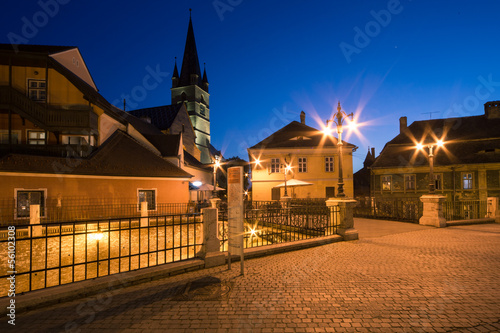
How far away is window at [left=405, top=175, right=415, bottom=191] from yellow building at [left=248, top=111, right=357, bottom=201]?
5783 mm

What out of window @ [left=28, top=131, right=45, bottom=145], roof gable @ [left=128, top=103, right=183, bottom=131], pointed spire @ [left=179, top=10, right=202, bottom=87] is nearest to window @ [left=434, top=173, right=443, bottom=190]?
window @ [left=28, top=131, right=45, bottom=145]

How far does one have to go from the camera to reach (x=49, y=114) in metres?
20.5

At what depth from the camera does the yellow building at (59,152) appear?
18.1m

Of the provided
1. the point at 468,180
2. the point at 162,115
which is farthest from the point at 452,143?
the point at 162,115

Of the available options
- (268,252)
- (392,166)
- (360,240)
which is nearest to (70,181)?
(268,252)

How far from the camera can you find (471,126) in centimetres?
3153

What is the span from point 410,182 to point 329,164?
28.9 ft

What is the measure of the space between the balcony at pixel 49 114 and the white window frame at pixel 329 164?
982 inches

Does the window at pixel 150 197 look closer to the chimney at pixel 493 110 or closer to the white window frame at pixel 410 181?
the white window frame at pixel 410 181

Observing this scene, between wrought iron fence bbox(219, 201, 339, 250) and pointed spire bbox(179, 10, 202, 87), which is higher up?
pointed spire bbox(179, 10, 202, 87)

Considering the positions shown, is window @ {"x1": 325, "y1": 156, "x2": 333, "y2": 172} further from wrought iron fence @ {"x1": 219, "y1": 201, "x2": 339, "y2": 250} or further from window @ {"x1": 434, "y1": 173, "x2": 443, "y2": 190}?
wrought iron fence @ {"x1": 219, "y1": 201, "x2": 339, "y2": 250}

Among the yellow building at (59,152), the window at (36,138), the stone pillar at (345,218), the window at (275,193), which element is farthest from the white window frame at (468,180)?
the window at (36,138)

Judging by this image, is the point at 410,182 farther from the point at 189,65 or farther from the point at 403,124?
the point at 189,65

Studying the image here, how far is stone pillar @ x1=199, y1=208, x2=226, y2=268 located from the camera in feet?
22.4
